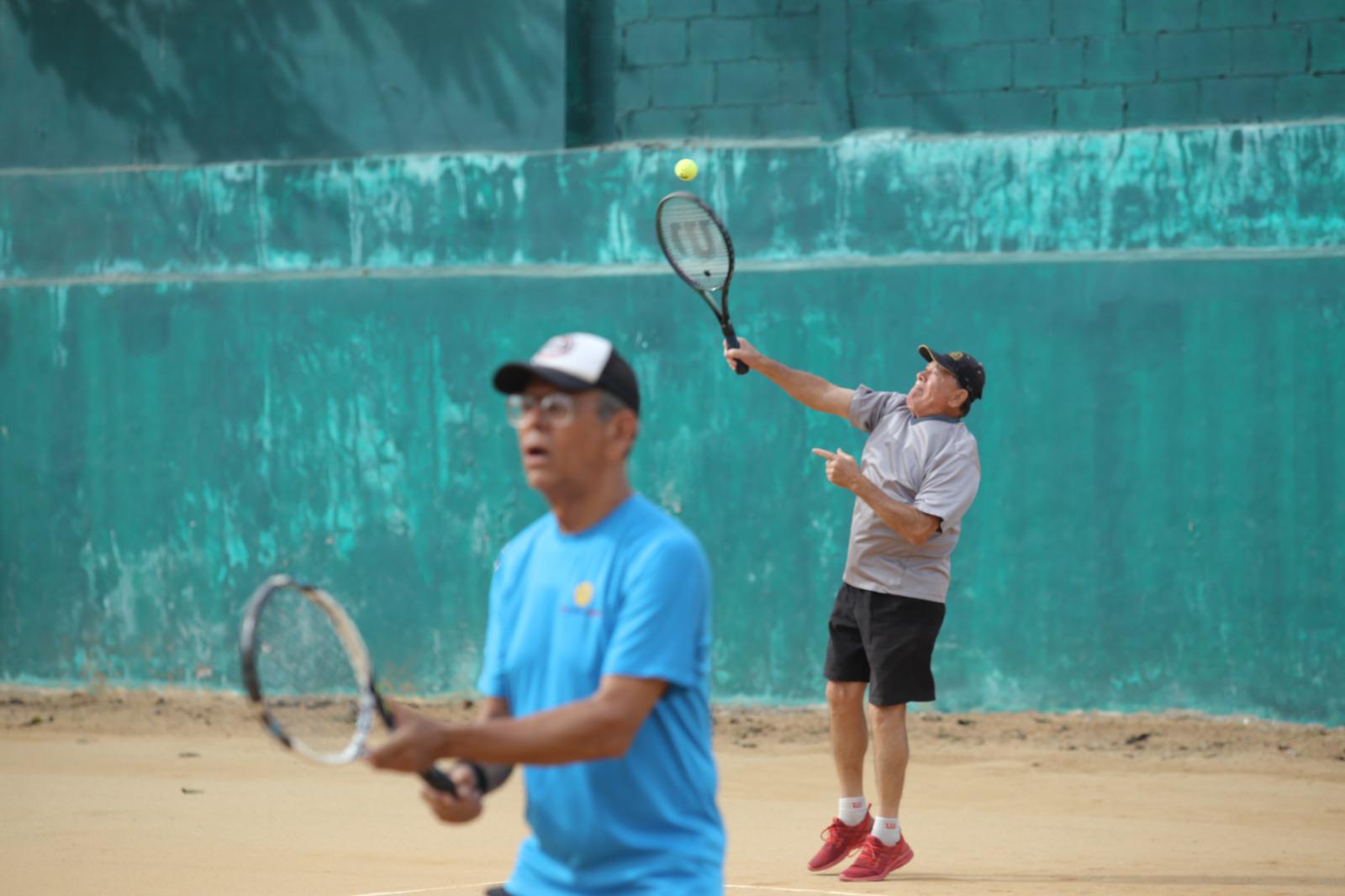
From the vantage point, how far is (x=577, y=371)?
3018 mm

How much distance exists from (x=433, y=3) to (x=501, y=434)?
267cm

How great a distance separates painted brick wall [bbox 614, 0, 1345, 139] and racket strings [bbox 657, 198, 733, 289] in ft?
10.6

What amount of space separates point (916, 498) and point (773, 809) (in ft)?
6.50

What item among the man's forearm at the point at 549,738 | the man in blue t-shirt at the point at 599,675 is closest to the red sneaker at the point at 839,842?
the man in blue t-shirt at the point at 599,675

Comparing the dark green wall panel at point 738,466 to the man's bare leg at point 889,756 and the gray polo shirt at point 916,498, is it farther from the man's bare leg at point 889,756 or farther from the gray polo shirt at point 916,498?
the man's bare leg at point 889,756

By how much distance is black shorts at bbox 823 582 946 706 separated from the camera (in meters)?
6.33

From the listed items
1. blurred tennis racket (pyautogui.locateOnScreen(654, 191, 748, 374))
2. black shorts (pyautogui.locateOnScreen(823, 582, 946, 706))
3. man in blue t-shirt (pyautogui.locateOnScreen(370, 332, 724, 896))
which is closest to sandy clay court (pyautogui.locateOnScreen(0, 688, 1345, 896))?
black shorts (pyautogui.locateOnScreen(823, 582, 946, 706))

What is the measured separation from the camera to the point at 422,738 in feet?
8.95

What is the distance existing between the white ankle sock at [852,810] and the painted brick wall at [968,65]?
4873mm

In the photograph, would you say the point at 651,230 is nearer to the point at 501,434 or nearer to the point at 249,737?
the point at 501,434

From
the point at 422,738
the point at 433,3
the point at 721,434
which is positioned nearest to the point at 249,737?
the point at 721,434

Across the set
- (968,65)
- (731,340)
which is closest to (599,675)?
(731,340)

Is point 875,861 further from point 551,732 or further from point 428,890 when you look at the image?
point 551,732

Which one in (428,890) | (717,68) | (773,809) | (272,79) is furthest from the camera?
(272,79)
